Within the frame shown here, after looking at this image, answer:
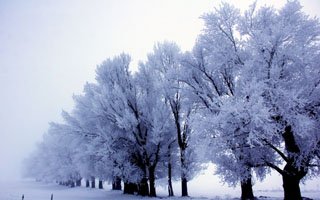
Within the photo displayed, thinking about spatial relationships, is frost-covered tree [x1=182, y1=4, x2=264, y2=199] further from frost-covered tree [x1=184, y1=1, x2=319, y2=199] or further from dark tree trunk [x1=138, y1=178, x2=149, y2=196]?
dark tree trunk [x1=138, y1=178, x2=149, y2=196]

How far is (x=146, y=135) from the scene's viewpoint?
26250 millimetres

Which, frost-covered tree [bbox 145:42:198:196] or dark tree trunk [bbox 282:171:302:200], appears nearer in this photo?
dark tree trunk [bbox 282:171:302:200]

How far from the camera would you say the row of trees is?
45.6 ft

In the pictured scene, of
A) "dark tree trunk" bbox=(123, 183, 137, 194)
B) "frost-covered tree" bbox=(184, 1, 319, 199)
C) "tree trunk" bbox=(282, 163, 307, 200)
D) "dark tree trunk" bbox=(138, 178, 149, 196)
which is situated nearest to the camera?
"frost-covered tree" bbox=(184, 1, 319, 199)

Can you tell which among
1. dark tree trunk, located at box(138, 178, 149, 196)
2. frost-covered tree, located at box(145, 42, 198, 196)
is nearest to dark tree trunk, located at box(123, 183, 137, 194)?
dark tree trunk, located at box(138, 178, 149, 196)

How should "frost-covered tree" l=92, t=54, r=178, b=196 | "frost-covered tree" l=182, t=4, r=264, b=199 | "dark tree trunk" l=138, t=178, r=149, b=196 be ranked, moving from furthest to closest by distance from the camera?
"dark tree trunk" l=138, t=178, r=149, b=196
"frost-covered tree" l=92, t=54, r=178, b=196
"frost-covered tree" l=182, t=4, r=264, b=199

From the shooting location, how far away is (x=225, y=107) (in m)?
13.0

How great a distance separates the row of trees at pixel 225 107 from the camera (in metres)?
13.9

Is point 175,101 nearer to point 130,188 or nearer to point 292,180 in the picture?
point 130,188

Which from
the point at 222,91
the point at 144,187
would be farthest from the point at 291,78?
the point at 144,187

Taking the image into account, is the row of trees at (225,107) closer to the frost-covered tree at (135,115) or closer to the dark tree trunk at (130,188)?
the frost-covered tree at (135,115)

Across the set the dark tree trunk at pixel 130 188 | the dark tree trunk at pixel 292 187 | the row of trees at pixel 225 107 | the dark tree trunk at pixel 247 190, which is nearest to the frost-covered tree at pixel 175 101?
the row of trees at pixel 225 107

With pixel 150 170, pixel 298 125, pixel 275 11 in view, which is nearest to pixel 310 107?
pixel 298 125

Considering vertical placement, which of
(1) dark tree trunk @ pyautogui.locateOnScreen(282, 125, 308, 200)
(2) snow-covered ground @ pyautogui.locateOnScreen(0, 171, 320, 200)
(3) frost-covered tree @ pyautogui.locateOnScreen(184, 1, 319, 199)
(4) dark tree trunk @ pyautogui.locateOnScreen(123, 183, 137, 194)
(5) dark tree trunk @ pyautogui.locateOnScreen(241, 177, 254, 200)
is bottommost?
(2) snow-covered ground @ pyautogui.locateOnScreen(0, 171, 320, 200)
